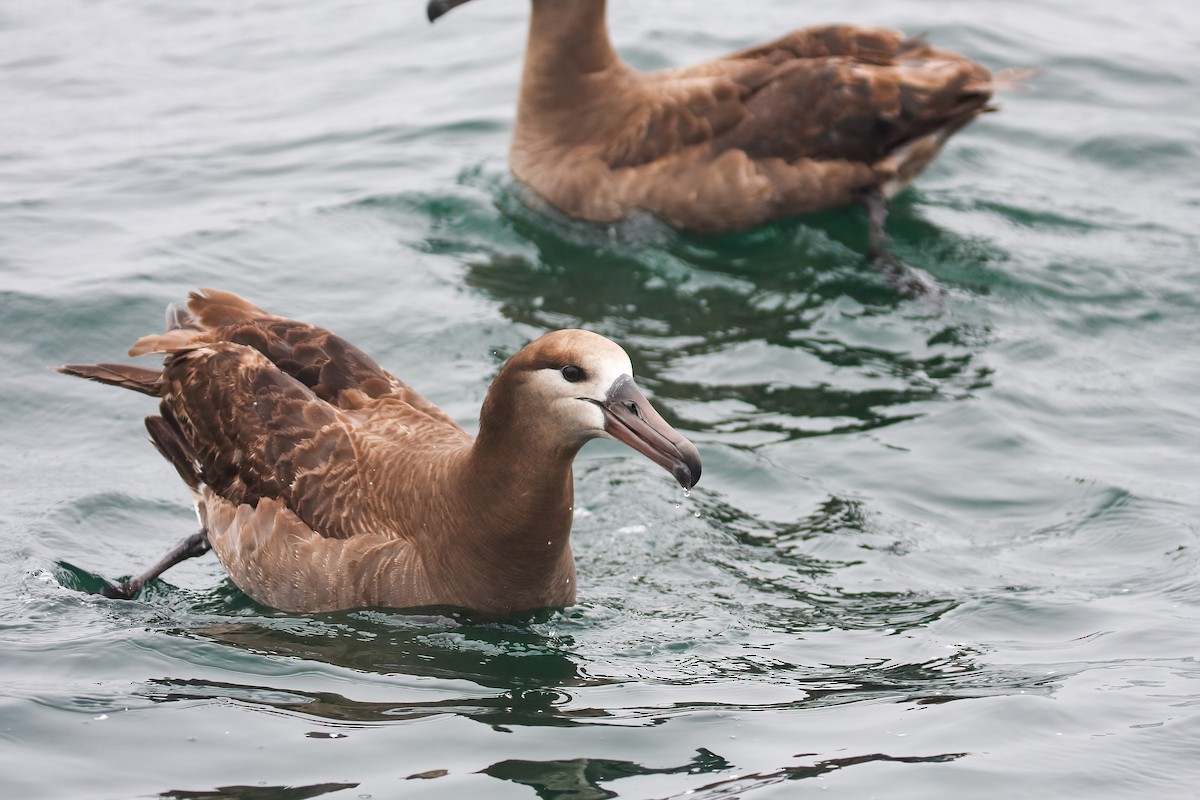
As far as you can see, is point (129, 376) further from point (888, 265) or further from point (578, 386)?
point (888, 265)

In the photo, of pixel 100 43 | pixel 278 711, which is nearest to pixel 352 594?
pixel 278 711

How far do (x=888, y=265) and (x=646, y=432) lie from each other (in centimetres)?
546

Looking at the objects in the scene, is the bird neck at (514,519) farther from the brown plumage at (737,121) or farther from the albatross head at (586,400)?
the brown plumage at (737,121)

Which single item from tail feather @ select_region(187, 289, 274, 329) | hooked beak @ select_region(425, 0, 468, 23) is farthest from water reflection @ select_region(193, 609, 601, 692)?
hooked beak @ select_region(425, 0, 468, 23)

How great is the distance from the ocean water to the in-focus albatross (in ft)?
0.72

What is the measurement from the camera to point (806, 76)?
1123 cm

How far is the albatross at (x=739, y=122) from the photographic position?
11164mm

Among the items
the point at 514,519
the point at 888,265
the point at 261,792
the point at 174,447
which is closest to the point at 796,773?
the point at 514,519

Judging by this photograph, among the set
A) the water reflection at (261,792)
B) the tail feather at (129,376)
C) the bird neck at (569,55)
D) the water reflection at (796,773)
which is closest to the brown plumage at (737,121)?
the bird neck at (569,55)

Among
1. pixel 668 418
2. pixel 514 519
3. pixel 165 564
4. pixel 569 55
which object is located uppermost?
pixel 569 55

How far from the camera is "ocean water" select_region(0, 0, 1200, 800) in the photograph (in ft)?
18.6

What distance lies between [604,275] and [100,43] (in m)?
7.23

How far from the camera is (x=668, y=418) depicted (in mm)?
9227

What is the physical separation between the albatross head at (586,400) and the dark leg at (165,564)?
202cm
